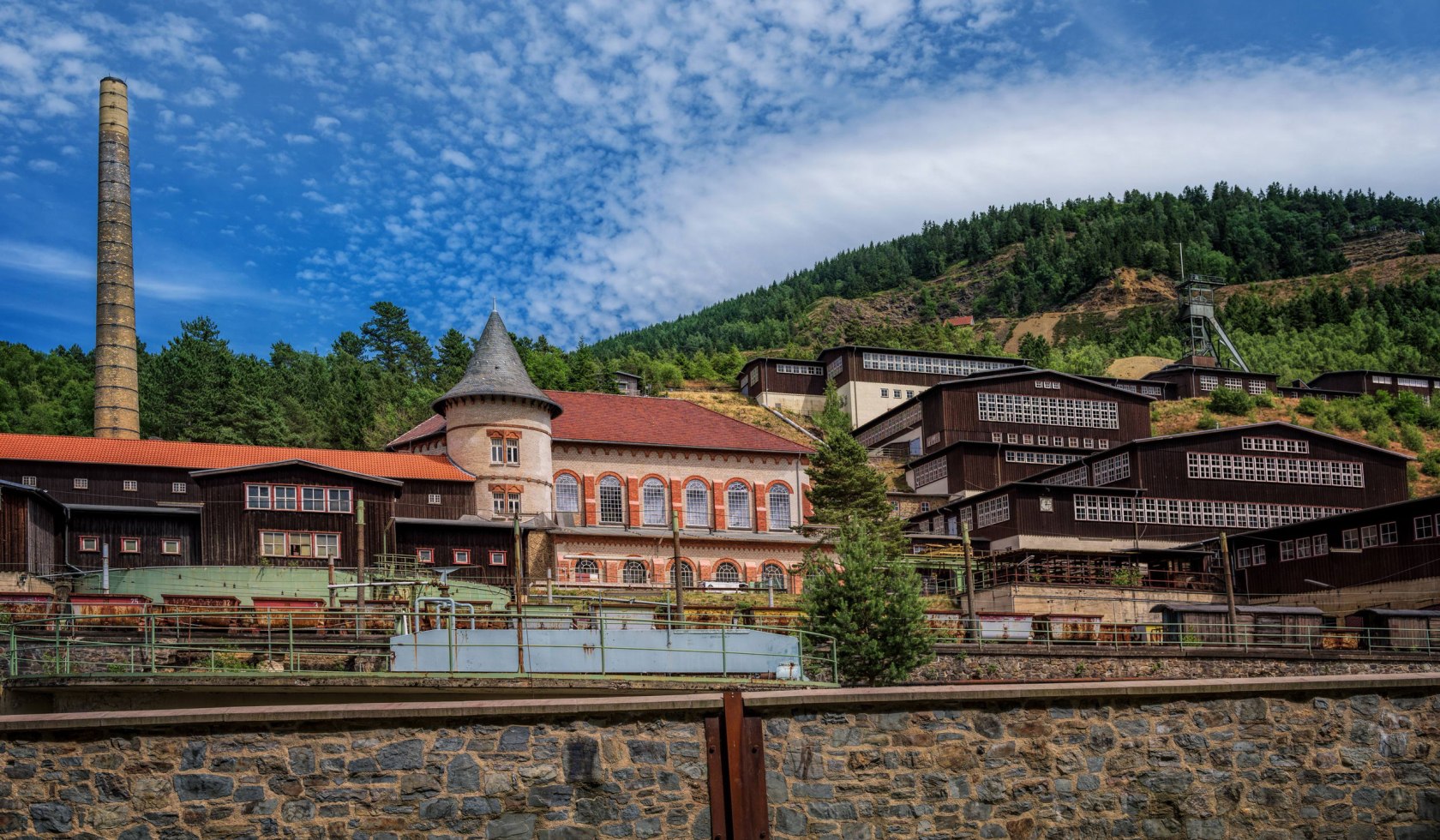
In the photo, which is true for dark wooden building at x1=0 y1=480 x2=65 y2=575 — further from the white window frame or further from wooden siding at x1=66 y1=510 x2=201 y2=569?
the white window frame

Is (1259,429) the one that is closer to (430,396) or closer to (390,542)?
(390,542)

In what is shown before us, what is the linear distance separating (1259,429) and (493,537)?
3859cm

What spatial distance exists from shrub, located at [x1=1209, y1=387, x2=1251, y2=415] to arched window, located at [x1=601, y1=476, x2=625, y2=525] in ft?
170

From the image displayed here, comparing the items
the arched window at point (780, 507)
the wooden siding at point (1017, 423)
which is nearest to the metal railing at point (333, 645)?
the arched window at point (780, 507)

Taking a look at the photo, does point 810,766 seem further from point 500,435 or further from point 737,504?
point 737,504

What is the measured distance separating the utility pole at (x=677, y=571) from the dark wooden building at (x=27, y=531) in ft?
66.9

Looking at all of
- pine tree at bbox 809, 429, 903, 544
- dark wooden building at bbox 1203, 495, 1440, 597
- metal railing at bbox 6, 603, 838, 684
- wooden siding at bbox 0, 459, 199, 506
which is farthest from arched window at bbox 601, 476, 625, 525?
metal railing at bbox 6, 603, 838, 684

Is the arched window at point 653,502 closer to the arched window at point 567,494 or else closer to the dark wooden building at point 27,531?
the arched window at point 567,494

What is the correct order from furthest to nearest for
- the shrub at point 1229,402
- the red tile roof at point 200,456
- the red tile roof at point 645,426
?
the shrub at point 1229,402 < the red tile roof at point 645,426 < the red tile roof at point 200,456

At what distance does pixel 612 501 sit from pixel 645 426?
14.7 feet

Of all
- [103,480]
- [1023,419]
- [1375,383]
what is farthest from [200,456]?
[1375,383]

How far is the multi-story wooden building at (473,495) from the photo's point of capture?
47.3 meters

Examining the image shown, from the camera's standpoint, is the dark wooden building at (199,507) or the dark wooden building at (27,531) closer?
the dark wooden building at (27,531)

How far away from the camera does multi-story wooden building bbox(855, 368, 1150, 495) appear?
77562 mm
